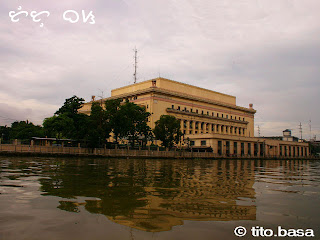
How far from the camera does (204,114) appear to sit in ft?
274

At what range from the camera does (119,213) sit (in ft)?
16.4

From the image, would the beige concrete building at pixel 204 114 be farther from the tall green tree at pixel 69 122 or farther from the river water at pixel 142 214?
the river water at pixel 142 214

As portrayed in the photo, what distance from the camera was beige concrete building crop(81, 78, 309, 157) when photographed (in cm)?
7256

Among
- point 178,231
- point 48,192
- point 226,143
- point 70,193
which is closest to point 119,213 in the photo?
point 178,231

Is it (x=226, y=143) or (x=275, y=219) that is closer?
(x=275, y=219)

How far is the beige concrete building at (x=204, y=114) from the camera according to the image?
72.6 meters

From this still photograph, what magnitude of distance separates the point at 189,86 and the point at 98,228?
79.2 m

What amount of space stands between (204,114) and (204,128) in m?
4.34

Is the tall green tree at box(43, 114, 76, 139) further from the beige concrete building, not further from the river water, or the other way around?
the river water

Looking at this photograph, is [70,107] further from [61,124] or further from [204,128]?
[204,128]

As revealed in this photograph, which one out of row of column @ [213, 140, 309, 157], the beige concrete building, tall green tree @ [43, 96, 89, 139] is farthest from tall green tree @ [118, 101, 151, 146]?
row of column @ [213, 140, 309, 157]

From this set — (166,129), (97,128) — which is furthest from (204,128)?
(97,128)

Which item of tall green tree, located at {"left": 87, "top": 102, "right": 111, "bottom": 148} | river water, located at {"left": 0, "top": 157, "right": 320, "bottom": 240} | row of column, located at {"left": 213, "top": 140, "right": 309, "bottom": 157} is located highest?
tall green tree, located at {"left": 87, "top": 102, "right": 111, "bottom": 148}

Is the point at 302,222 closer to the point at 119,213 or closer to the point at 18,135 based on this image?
the point at 119,213
